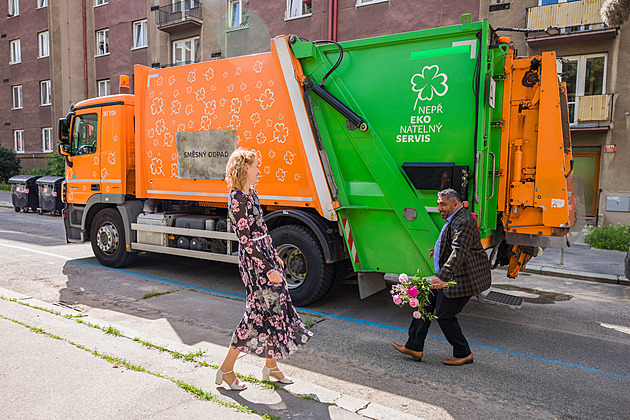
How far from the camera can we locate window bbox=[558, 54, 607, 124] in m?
15.4

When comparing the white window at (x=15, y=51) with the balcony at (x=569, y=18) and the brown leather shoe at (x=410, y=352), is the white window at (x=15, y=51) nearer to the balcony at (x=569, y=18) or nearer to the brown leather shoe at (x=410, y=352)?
the balcony at (x=569, y=18)

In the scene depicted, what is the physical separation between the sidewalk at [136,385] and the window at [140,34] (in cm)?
2273

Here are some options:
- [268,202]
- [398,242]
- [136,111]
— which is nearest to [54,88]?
[136,111]

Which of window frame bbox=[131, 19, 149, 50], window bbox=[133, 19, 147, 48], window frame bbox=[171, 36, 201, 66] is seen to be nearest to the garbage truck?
window frame bbox=[171, 36, 201, 66]

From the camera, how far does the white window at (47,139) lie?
28.3 m

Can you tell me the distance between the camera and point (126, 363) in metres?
3.89

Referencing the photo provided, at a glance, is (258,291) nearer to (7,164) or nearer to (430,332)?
(430,332)

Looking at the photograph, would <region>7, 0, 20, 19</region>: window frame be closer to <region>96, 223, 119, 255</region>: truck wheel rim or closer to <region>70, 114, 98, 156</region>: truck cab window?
<region>70, 114, 98, 156</region>: truck cab window

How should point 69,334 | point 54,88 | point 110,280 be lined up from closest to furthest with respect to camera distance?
point 69,334, point 110,280, point 54,88

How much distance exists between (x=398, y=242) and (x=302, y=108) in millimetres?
1970

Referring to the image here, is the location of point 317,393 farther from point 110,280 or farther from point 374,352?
point 110,280

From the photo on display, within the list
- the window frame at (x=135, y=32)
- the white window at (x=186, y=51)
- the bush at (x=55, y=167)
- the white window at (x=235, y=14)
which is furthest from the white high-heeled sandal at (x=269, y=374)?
the window frame at (x=135, y=32)

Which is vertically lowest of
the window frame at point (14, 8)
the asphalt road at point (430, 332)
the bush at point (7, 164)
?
the asphalt road at point (430, 332)

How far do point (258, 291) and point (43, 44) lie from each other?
104 ft
